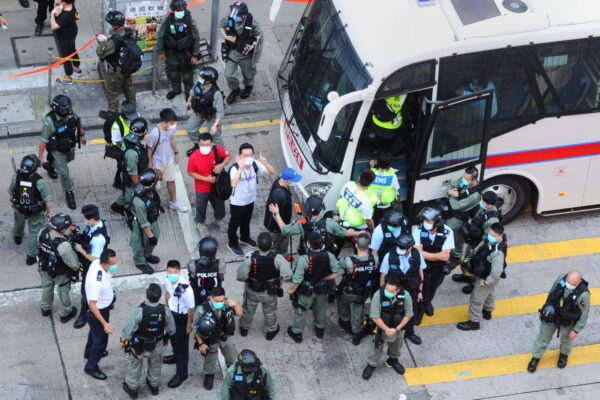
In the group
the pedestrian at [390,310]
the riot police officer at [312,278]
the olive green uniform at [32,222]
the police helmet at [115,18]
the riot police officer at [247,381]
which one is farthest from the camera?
the police helmet at [115,18]

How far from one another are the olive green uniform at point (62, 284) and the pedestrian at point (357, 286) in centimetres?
299

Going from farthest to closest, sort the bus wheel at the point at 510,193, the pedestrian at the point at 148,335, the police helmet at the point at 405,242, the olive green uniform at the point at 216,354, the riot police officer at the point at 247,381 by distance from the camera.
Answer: the bus wheel at the point at 510,193, the police helmet at the point at 405,242, the olive green uniform at the point at 216,354, the pedestrian at the point at 148,335, the riot police officer at the point at 247,381

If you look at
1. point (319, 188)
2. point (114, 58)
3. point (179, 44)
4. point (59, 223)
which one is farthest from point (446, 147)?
point (114, 58)

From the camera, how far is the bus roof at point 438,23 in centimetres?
1209

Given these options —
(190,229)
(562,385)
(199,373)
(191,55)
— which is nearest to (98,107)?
(191,55)

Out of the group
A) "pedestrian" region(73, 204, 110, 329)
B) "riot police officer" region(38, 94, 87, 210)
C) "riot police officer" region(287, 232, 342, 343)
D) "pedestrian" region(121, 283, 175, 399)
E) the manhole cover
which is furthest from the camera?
the manhole cover

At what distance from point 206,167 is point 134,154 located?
913 millimetres

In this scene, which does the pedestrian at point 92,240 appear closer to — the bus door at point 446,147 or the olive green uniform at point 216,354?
the olive green uniform at point 216,354

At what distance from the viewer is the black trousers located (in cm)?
1277

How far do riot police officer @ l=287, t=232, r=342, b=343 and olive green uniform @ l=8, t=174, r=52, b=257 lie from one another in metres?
3.21

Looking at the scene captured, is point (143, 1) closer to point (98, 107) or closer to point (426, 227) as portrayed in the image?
point (98, 107)

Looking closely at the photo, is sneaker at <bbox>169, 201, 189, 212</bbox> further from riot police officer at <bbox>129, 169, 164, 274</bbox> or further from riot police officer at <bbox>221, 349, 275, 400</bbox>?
riot police officer at <bbox>221, 349, 275, 400</bbox>

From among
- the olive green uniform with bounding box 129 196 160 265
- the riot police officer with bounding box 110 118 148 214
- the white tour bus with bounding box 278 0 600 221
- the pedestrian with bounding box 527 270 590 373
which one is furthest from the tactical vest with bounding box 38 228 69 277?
the pedestrian with bounding box 527 270 590 373

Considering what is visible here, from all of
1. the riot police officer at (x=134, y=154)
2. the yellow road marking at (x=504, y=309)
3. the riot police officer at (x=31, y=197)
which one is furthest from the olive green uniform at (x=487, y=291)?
the riot police officer at (x=31, y=197)
